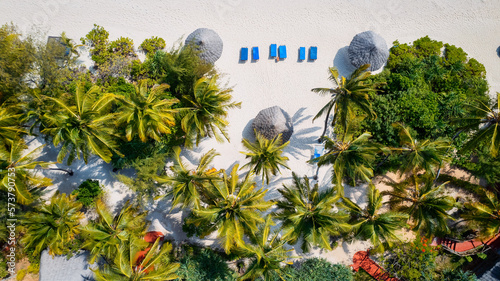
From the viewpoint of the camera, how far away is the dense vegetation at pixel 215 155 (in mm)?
14742

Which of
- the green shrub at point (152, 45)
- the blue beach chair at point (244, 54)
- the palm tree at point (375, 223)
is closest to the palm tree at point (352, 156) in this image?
the palm tree at point (375, 223)

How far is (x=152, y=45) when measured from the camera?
20.4m

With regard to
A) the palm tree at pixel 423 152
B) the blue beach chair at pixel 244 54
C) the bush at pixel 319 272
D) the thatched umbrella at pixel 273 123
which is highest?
the blue beach chair at pixel 244 54

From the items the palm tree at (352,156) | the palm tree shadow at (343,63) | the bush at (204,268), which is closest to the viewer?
the palm tree at (352,156)

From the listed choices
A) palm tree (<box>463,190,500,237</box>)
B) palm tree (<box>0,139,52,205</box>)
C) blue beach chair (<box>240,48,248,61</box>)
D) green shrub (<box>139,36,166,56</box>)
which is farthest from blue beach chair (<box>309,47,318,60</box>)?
palm tree (<box>0,139,52,205</box>)

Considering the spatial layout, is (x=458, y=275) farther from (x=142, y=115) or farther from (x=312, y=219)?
(x=142, y=115)

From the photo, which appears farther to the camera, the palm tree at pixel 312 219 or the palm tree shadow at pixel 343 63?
the palm tree shadow at pixel 343 63

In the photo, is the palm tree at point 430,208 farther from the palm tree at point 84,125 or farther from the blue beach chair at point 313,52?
the palm tree at point 84,125

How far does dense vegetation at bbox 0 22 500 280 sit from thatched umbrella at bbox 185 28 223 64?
42.0 inches

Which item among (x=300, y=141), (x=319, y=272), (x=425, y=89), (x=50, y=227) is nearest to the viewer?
(x=50, y=227)

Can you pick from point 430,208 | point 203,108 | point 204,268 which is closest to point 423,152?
point 430,208

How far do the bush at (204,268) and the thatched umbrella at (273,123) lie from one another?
7878 millimetres

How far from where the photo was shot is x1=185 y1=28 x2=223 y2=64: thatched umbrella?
19.1 m

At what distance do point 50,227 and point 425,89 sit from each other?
23.5 meters
